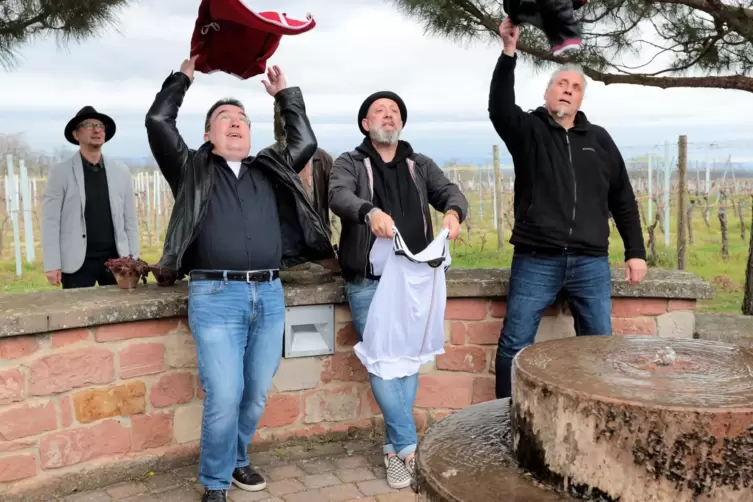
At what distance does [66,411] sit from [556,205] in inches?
93.2

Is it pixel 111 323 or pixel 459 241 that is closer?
pixel 111 323

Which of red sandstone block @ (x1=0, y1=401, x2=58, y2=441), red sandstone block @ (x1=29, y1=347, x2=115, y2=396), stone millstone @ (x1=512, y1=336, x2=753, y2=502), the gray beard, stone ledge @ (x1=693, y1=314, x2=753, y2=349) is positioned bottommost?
red sandstone block @ (x1=0, y1=401, x2=58, y2=441)

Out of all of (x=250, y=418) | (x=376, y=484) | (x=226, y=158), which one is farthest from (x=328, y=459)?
(x=226, y=158)

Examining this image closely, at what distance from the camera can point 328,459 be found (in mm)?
3609

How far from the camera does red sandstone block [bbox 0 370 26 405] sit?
3.00m

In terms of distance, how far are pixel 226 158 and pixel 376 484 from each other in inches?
64.0

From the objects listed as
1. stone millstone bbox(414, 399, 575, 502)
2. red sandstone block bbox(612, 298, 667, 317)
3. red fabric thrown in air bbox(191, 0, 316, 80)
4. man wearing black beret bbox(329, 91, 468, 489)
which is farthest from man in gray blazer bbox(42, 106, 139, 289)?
red sandstone block bbox(612, 298, 667, 317)

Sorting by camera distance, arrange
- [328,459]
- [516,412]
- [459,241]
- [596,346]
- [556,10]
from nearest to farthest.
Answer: [516,412], [596,346], [556,10], [328,459], [459,241]

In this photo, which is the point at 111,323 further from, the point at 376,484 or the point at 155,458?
the point at 376,484

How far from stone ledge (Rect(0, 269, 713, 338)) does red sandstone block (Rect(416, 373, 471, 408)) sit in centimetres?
46

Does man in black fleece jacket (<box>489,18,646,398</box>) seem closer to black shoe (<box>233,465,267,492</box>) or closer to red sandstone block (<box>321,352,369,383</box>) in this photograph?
red sandstone block (<box>321,352,369,383</box>)

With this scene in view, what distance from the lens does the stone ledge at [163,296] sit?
3061 millimetres

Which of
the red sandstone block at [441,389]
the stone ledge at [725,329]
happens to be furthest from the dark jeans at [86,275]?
the stone ledge at [725,329]

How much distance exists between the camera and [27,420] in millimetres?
3061
